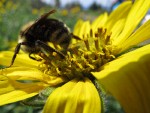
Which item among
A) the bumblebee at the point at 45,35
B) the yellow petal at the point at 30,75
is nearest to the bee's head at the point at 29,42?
the bumblebee at the point at 45,35

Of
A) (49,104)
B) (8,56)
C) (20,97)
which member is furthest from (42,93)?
(8,56)

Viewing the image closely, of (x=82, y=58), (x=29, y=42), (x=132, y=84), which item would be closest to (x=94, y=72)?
(x=82, y=58)

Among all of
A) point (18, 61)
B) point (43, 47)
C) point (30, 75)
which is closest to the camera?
point (30, 75)

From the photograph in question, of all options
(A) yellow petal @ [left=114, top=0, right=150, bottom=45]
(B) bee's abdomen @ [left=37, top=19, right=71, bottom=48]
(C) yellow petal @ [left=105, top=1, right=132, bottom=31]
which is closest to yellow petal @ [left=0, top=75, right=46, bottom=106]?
(B) bee's abdomen @ [left=37, top=19, right=71, bottom=48]

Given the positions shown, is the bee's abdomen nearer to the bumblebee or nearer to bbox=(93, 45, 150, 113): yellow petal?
the bumblebee

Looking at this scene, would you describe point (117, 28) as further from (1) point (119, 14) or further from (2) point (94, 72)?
(2) point (94, 72)

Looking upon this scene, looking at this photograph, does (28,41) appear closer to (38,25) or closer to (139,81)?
(38,25)
